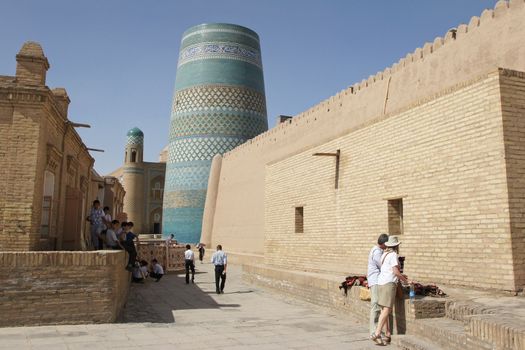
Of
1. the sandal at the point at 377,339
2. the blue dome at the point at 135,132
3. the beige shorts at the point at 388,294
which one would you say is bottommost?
the sandal at the point at 377,339

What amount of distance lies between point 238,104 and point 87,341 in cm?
2039

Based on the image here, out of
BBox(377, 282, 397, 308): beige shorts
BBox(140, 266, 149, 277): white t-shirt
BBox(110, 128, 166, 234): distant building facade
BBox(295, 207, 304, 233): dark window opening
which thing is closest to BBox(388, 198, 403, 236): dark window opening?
BBox(377, 282, 397, 308): beige shorts

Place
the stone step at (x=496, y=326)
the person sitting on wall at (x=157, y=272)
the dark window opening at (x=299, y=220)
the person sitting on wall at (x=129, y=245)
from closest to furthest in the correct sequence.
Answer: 1. the stone step at (x=496, y=326)
2. the person sitting on wall at (x=129, y=245)
3. the dark window opening at (x=299, y=220)
4. the person sitting on wall at (x=157, y=272)

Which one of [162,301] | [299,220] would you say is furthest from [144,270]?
[299,220]

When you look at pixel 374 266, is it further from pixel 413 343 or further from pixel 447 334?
pixel 447 334

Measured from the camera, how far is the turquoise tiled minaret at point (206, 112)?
2484 cm

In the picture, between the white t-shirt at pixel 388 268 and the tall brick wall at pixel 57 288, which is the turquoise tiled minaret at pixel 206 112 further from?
the white t-shirt at pixel 388 268

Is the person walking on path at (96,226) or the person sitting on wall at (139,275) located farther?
the person sitting on wall at (139,275)

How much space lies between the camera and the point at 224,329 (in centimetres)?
628

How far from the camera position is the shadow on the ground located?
24.5ft

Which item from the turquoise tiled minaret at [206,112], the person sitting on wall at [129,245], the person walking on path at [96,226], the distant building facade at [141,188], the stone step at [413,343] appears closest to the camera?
the stone step at [413,343]

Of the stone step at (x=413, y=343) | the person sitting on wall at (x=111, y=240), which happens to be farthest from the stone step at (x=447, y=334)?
the person sitting on wall at (x=111, y=240)

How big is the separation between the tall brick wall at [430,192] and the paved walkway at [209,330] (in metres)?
1.37

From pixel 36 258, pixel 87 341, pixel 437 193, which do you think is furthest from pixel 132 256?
pixel 437 193
